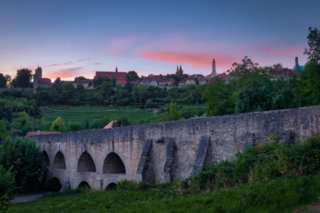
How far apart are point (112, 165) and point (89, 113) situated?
2487 inches

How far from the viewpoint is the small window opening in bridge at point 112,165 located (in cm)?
2952

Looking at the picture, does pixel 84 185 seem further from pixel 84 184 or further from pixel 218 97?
pixel 218 97

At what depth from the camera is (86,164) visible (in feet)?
110

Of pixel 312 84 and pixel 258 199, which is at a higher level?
pixel 312 84

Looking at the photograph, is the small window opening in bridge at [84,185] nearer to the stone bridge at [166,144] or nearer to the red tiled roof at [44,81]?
the stone bridge at [166,144]

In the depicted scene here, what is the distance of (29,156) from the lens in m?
35.9

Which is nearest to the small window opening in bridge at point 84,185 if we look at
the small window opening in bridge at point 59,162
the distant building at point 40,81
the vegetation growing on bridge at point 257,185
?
the small window opening in bridge at point 59,162

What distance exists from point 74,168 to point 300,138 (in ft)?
73.8

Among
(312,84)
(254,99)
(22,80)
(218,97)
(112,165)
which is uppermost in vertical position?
(22,80)

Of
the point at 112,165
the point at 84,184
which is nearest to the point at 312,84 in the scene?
the point at 112,165

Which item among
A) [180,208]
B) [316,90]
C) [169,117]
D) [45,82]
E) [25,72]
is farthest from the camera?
[45,82]

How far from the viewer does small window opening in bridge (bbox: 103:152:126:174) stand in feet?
96.8

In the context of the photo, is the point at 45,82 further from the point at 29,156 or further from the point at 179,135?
the point at 179,135

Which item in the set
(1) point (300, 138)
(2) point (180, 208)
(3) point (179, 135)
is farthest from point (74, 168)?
(2) point (180, 208)
